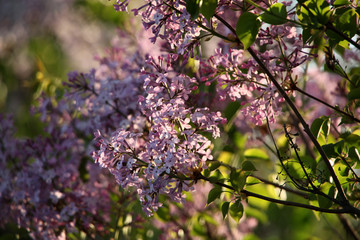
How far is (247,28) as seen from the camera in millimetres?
553

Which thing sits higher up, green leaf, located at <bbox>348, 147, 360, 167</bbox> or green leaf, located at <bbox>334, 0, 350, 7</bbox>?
green leaf, located at <bbox>334, 0, 350, 7</bbox>

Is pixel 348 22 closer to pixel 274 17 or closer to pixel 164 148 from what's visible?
pixel 274 17

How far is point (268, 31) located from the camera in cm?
64

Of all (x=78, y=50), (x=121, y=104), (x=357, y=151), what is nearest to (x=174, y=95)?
(x=357, y=151)

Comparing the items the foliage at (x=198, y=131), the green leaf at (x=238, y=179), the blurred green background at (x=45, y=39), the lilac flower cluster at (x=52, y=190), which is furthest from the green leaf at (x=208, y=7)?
the blurred green background at (x=45, y=39)

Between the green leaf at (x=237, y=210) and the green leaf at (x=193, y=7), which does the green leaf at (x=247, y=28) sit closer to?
the green leaf at (x=193, y=7)

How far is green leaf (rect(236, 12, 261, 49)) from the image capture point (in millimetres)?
550

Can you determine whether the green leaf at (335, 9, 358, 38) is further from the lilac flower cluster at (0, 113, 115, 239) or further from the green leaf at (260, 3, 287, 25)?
the lilac flower cluster at (0, 113, 115, 239)

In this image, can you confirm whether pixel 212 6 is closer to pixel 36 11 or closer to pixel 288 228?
pixel 288 228

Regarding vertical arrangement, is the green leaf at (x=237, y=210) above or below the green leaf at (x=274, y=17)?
below

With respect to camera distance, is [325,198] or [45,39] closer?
[325,198]

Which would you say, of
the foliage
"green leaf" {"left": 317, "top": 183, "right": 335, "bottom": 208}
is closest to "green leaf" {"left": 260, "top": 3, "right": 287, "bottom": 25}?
the foliage

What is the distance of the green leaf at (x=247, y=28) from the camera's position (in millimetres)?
550

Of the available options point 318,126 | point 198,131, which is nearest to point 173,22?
point 198,131
